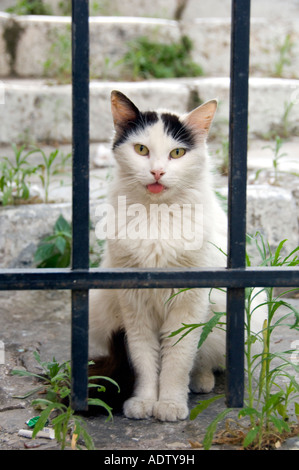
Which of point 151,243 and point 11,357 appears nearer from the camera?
point 151,243

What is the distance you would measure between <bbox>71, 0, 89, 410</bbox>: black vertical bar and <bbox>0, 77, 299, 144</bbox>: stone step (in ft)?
11.1

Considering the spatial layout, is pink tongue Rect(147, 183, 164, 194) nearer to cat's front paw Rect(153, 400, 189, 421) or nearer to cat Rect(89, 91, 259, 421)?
cat Rect(89, 91, 259, 421)

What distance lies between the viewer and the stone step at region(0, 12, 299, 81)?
573cm

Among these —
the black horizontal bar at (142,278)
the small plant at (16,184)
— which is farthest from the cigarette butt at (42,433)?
the small plant at (16,184)

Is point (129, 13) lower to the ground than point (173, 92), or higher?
higher

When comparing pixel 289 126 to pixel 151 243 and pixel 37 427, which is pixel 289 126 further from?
pixel 37 427

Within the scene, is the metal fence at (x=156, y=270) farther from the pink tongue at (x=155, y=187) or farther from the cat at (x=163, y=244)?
the pink tongue at (x=155, y=187)

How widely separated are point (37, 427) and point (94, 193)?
2.13 metres

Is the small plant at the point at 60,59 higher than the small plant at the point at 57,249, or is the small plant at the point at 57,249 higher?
the small plant at the point at 60,59

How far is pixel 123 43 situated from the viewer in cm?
582

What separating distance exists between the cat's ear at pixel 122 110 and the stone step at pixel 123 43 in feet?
11.4

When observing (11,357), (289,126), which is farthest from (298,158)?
(11,357)

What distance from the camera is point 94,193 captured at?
11.7 ft
